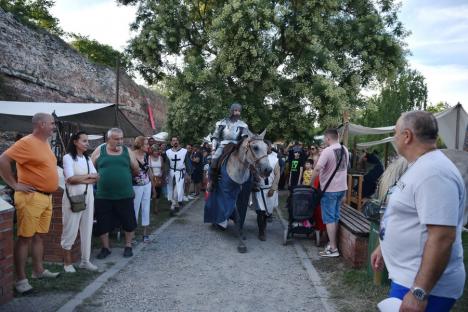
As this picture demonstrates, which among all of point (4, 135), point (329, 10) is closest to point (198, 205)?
point (4, 135)

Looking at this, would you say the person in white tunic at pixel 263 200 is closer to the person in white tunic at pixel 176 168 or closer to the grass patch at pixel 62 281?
the person in white tunic at pixel 176 168

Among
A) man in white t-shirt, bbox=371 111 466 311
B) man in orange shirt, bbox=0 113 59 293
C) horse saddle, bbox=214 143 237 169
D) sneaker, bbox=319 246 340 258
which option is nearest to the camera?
man in white t-shirt, bbox=371 111 466 311

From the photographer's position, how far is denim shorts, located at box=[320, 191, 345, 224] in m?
6.45

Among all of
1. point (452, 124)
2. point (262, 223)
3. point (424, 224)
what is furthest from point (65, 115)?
point (452, 124)

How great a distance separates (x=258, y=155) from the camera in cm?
676

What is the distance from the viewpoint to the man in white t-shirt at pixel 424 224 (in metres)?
2.00

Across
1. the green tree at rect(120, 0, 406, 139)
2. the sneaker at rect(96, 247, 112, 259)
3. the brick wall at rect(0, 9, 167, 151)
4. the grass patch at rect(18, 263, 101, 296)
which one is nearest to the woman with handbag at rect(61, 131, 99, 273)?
the grass patch at rect(18, 263, 101, 296)

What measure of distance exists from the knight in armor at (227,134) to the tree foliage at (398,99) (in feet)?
78.9

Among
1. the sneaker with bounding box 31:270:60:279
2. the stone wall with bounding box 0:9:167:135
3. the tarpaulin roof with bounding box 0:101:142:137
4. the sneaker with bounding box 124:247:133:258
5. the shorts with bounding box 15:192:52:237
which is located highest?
the stone wall with bounding box 0:9:167:135

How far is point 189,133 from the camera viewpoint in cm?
1656

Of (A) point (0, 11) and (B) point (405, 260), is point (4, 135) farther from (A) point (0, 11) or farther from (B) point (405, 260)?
(B) point (405, 260)

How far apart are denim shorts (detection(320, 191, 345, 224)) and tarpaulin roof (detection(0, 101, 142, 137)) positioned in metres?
4.91

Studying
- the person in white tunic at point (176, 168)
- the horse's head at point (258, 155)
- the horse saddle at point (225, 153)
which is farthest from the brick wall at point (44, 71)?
the horse's head at point (258, 155)

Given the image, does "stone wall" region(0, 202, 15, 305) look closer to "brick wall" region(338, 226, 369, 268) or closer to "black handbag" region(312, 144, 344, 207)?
"brick wall" region(338, 226, 369, 268)
